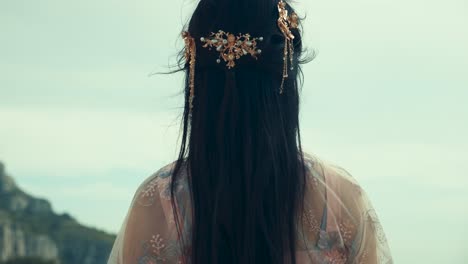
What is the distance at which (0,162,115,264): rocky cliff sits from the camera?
114 feet

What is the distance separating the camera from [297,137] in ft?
7.68

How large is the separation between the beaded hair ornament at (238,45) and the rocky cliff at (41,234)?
107ft

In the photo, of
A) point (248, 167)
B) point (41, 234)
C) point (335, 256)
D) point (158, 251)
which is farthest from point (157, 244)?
point (41, 234)

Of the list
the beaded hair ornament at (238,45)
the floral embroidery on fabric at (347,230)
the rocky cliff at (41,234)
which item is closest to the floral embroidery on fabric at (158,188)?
the beaded hair ornament at (238,45)

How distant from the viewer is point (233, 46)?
2.33 m

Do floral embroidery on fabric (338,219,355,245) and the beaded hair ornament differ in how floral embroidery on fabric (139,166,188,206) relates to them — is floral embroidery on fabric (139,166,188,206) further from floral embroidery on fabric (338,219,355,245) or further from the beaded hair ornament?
floral embroidery on fabric (338,219,355,245)

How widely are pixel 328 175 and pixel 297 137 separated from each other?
5.5 inches

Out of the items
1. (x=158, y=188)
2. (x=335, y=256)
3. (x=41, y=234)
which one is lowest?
(x=41, y=234)

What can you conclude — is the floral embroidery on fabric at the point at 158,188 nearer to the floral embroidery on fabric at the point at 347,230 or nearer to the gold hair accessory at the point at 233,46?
the gold hair accessory at the point at 233,46

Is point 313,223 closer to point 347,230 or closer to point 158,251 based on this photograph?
point 347,230

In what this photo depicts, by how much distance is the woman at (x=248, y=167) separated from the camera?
2.30 m

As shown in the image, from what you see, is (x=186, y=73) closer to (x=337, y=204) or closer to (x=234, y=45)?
(x=234, y=45)

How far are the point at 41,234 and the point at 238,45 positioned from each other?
34.6 m

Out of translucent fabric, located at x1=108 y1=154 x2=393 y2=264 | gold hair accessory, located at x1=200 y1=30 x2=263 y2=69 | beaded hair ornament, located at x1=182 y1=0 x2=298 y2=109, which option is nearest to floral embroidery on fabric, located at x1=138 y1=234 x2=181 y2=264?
translucent fabric, located at x1=108 y1=154 x2=393 y2=264
